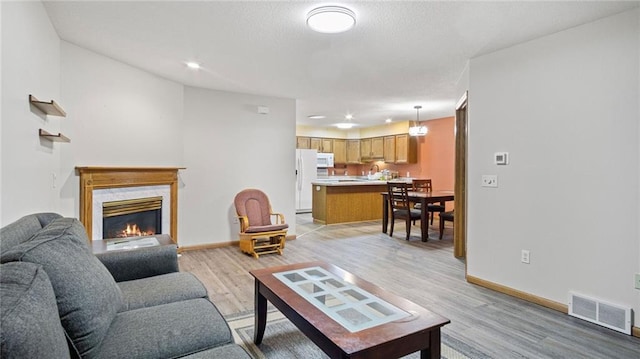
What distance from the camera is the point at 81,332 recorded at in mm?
1236

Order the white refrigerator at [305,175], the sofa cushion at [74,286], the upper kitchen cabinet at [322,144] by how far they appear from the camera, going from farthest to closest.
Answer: the upper kitchen cabinet at [322,144] → the white refrigerator at [305,175] → the sofa cushion at [74,286]

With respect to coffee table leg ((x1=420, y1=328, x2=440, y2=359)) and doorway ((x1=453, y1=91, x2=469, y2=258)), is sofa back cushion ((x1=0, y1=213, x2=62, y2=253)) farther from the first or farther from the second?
doorway ((x1=453, y1=91, x2=469, y2=258))

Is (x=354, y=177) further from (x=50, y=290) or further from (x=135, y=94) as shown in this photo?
(x=50, y=290)

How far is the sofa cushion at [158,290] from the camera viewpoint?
1.81 m

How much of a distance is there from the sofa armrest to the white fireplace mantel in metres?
1.23

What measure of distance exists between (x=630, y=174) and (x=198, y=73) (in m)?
4.20

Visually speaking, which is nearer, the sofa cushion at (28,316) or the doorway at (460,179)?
the sofa cushion at (28,316)

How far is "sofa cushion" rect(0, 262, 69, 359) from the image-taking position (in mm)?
755

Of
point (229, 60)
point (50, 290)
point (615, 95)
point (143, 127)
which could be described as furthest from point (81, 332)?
point (615, 95)

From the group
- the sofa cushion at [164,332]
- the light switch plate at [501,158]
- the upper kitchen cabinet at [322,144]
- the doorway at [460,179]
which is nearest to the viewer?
the sofa cushion at [164,332]

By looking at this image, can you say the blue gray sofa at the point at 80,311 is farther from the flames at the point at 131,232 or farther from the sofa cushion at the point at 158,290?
the flames at the point at 131,232

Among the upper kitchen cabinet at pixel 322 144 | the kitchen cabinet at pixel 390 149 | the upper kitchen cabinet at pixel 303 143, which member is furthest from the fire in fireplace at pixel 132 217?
the kitchen cabinet at pixel 390 149

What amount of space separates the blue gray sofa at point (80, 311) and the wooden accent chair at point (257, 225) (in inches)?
96.1

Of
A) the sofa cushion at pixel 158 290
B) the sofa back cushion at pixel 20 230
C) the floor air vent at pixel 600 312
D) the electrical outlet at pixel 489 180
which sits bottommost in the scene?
A: the floor air vent at pixel 600 312
